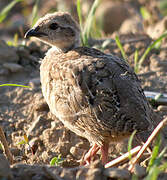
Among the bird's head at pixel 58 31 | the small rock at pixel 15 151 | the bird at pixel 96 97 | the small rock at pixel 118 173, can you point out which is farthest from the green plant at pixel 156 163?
the bird's head at pixel 58 31

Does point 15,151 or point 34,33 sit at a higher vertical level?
point 34,33

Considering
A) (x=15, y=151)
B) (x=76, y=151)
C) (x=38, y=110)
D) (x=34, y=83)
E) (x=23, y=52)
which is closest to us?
(x=76, y=151)

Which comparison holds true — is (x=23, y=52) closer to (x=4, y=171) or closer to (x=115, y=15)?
(x=4, y=171)

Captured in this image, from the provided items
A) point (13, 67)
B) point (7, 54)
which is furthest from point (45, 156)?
point (7, 54)

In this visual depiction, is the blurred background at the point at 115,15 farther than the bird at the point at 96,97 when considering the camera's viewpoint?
Yes

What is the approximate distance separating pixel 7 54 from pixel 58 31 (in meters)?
1.35

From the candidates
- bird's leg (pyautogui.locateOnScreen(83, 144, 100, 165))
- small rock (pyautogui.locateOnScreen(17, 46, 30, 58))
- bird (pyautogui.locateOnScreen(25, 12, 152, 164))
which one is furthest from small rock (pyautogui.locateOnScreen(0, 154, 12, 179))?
small rock (pyautogui.locateOnScreen(17, 46, 30, 58))

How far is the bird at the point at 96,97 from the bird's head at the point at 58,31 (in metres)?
0.37

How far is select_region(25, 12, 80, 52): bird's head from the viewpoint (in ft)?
17.7

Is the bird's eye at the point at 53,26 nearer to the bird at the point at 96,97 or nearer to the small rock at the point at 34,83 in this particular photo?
the bird at the point at 96,97

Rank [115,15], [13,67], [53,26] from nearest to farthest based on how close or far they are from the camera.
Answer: [53,26]
[13,67]
[115,15]

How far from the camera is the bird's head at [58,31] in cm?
541

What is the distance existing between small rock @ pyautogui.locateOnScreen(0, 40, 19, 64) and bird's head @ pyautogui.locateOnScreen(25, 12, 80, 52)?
45.8 inches

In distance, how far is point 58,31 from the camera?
5.46 m
